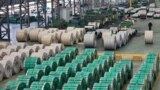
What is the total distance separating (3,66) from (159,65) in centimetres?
1067

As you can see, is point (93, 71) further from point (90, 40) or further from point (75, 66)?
point (90, 40)

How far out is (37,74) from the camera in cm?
2153

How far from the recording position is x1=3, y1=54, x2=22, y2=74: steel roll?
25.2m

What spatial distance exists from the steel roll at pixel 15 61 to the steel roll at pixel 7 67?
1.17ft

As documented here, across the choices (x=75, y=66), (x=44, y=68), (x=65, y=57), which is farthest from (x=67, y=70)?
(x=65, y=57)

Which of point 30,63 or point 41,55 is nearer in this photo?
point 30,63

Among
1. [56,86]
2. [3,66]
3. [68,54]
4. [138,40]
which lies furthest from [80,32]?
[56,86]

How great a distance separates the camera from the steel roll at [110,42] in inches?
1227

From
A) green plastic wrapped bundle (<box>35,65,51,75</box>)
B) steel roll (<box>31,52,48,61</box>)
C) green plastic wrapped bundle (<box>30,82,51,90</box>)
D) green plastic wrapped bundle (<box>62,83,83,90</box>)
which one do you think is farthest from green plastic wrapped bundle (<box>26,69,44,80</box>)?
steel roll (<box>31,52,48,61</box>)

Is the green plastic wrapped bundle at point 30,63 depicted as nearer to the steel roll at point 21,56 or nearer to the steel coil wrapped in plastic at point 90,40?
the steel roll at point 21,56

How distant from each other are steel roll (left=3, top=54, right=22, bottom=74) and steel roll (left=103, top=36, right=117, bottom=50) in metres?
8.39

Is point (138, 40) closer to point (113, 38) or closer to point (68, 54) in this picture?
point (113, 38)

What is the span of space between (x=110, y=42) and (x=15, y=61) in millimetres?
8991

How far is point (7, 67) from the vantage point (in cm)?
2442
